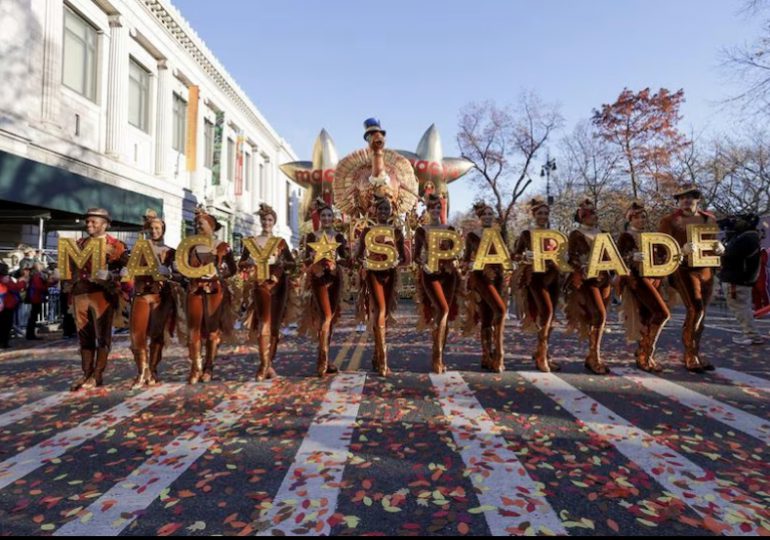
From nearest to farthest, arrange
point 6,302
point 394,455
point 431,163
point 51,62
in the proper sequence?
point 394,455, point 6,302, point 51,62, point 431,163

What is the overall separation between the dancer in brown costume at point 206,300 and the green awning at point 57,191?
904 centimetres

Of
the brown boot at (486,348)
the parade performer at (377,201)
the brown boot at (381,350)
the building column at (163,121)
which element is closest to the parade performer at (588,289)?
the brown boot at (486,348)

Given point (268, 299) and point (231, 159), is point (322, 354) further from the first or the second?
point (231, 159)

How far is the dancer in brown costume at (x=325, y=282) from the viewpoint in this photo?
6.47 m

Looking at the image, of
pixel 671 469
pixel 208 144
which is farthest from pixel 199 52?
pixel 671 469

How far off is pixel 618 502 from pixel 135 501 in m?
2.99

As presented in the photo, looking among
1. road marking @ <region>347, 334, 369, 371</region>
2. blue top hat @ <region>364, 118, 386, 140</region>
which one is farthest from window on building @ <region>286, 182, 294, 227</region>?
road marking @ <region>347, 334, 369, 371</region>

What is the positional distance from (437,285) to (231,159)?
115 feet

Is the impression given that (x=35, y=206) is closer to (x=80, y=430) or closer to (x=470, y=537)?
(x=80, y=430)

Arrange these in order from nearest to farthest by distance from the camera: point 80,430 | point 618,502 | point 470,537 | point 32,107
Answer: point 470,537 → point 618,502 → point 80,430 → point 32,107

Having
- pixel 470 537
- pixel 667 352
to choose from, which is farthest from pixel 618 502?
pixel 667 352

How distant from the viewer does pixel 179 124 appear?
28.7 meters

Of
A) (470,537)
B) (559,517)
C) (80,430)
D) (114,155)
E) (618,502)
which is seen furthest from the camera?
(114,155)

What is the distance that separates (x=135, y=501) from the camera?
2.82m
